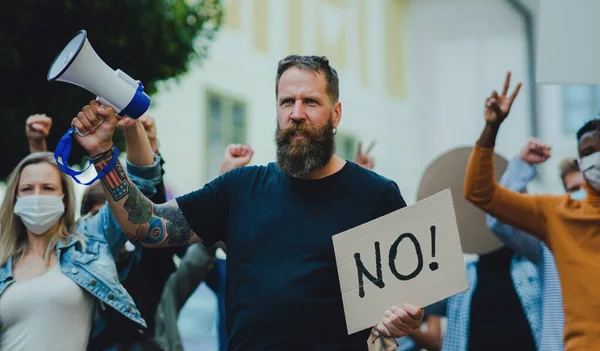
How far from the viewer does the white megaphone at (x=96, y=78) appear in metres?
2.88

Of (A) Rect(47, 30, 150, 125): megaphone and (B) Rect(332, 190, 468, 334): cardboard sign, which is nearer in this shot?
(A) Rect(47, 30, 150, 125): megaphone

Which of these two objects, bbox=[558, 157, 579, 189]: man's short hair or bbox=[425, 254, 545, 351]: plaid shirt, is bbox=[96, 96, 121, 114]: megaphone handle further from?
bbox=[558, 157, 579, 189]: man's short hair

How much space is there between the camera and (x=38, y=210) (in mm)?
Answer: 4219

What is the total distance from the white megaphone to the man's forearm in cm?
172

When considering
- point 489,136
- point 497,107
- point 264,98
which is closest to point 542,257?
point 489,136

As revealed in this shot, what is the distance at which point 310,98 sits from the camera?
3.24m

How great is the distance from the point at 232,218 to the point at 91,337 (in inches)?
49.4

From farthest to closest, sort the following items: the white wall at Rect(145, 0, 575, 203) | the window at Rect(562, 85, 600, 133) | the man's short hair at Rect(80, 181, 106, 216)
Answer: the window at Rect(562, 85, 600, 133), the white wall at Rect(145, 0, 575, 203), the man's short hair at Rect(80, 181, 106, 216)

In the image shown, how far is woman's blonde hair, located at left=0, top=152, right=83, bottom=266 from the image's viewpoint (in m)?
4.24

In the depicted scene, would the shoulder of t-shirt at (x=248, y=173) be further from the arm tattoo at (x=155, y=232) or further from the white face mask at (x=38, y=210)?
the white face mask at (x=38, y=210)

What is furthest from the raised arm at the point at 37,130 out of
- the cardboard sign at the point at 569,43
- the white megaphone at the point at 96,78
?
the cardboard sign at the point at 569,43

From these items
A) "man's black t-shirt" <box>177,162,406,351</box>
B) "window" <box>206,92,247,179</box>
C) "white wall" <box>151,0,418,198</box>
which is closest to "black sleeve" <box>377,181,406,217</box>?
"man's black t-shirt" <box>177,162,406,351</box>

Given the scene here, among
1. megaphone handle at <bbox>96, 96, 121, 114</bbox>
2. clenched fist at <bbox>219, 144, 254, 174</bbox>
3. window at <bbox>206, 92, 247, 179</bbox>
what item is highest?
megaphone handle at <bbox>96, 96, 121, 114</bbox>

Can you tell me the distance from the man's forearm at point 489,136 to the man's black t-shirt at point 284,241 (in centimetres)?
99
